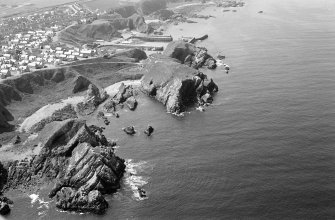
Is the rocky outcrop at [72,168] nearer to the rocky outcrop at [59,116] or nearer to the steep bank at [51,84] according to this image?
the rocky outcrop at [59,116]

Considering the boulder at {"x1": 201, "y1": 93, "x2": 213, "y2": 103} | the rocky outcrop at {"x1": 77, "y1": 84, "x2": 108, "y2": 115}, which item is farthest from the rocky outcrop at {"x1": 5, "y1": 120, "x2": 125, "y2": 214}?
the boulder at {"x1": 201, "y1": 93, "x2": 213, "y2": 103}

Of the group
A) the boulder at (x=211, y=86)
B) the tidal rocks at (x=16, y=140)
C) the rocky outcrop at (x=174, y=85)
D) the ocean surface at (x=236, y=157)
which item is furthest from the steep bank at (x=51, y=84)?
the boulder at (x=211, y=86)

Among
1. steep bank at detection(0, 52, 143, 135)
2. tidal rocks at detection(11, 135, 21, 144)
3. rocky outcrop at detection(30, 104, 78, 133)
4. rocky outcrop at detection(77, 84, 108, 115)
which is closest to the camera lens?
tidal rocks at detection(11, 135, 21, 144)

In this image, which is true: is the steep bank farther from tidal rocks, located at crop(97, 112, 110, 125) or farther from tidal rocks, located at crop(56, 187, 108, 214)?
tidal rocks, located at crop(56, 187, 108, 214)

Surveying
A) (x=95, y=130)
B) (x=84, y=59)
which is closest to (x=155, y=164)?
(x=95, y=130)

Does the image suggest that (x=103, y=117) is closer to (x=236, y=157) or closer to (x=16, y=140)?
(x=16, y=140)

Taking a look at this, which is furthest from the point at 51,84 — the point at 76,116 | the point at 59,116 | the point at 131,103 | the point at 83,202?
the point at 83,202
